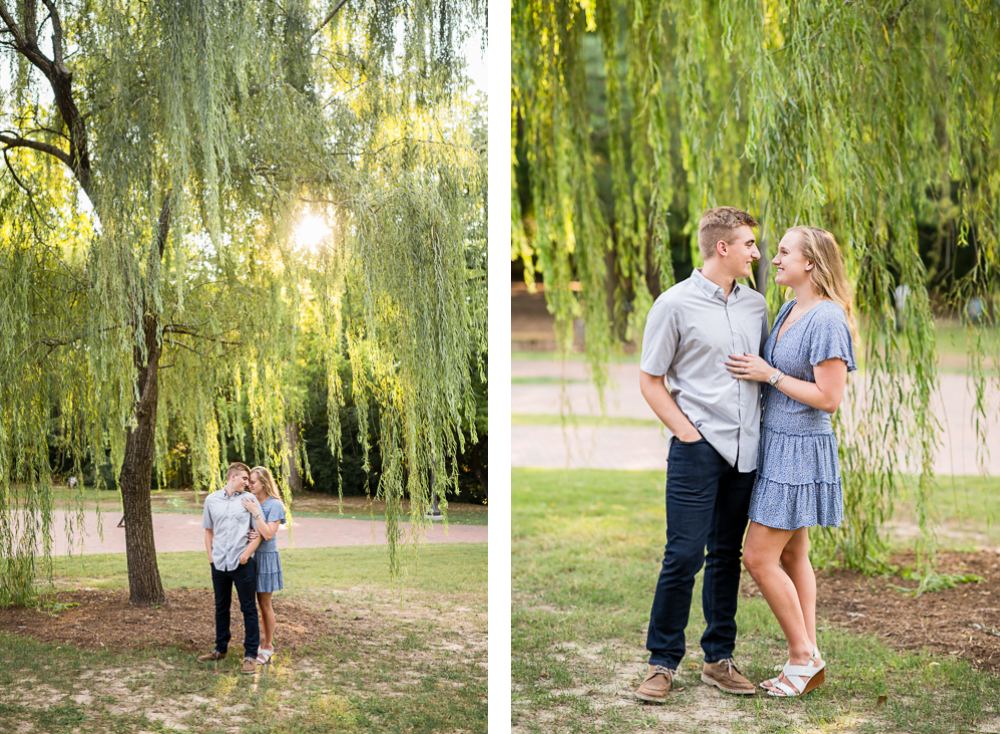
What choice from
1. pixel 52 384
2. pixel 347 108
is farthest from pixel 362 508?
pixel 347 108

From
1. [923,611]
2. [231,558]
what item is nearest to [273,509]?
[231,558]

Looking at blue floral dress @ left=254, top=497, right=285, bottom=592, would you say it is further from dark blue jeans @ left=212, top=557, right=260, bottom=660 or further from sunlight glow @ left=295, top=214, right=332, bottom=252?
sunlight glow @ left=295, top=214, right=332, bottom=252

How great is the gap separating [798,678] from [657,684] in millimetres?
515

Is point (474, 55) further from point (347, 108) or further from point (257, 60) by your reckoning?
point (257, 60)

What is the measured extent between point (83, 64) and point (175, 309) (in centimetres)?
86

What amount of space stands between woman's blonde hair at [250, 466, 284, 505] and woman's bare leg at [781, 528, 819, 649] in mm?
1788

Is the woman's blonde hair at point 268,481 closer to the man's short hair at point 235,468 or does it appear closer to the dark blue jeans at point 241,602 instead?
the man's short hair at point 235,468

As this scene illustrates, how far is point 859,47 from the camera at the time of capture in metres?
3.06

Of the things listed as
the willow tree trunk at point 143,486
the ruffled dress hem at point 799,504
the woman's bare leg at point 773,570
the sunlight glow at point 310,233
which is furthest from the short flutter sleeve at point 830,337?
the willow tree trunk at point 143,486

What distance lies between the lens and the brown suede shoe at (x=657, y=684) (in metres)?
2.76

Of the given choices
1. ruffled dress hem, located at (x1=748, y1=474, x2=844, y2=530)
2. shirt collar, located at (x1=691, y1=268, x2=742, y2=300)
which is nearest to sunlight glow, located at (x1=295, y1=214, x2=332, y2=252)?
shirt collar, located at (x1=691, y1=268, x2=742, y2=300)

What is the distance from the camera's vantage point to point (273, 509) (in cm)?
274

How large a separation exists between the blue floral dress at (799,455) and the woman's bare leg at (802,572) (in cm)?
18

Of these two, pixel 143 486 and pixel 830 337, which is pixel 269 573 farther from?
pixel 830 337
